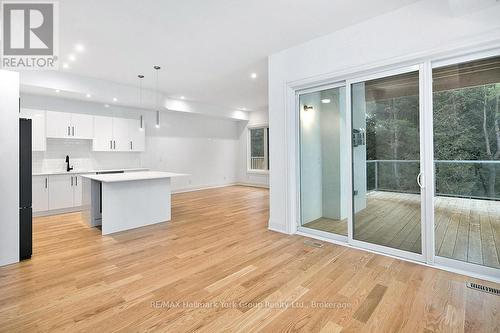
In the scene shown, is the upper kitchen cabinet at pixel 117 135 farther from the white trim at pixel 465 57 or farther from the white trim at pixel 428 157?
the white trim at pixel 465 57

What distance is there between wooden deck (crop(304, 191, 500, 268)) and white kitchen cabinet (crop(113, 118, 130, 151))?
19.3 feet

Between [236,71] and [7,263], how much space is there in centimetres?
444

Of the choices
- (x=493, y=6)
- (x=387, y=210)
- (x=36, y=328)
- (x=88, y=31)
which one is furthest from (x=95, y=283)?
(x=493, y=6)

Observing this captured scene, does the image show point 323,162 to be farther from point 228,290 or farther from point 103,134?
point 103,134

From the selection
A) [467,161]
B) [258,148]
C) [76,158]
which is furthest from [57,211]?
[467,161]

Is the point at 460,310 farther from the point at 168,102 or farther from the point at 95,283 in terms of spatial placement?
the point at 168,102

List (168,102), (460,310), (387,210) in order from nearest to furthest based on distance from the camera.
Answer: (460,310) → (387,210) → (168,102)

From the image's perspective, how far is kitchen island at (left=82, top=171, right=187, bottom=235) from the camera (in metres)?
3.85

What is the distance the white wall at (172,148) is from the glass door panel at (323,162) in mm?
5256

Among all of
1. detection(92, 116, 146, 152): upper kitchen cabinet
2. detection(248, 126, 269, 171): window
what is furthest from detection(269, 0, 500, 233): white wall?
detection(248, 126, 269, 171): window

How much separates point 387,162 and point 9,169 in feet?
14.6

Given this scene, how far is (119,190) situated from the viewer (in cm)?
396

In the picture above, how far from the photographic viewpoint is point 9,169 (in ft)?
9.07

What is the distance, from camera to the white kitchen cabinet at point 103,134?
5934 millimetres
